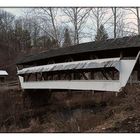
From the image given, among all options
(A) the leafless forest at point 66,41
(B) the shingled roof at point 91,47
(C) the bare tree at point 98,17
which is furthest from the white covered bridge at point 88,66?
(C) the bare tree at point 98,17

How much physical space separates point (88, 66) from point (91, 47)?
0.37m

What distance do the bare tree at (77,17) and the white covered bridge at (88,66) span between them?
254 millimetres

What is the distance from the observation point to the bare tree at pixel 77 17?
18.8ft

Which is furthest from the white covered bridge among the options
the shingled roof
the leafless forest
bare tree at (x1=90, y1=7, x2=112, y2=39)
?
bare tree at (x1=90, y1=7, x2=112, y2=39)

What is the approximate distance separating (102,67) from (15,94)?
5.11 ft

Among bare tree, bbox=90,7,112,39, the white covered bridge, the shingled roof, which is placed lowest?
the white covered bridge

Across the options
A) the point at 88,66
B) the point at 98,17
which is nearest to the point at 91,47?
the point at 88,66

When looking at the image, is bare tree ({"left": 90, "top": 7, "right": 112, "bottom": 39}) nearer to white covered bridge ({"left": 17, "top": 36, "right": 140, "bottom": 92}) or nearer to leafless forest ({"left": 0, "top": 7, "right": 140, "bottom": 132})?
leafless forest ({"left": 0, "top": 7, "right": 140, "bottom": 132})

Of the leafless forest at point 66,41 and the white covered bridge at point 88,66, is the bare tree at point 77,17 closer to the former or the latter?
the leafless forest at point 66,41

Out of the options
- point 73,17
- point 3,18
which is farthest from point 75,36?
point 3,18

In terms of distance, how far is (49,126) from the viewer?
5.66 m

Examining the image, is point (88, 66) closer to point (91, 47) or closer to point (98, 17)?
point (91, 47)

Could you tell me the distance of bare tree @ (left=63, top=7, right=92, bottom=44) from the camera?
18.8 ft

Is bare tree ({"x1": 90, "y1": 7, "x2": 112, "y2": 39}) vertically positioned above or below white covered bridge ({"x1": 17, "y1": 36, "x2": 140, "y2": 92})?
above
